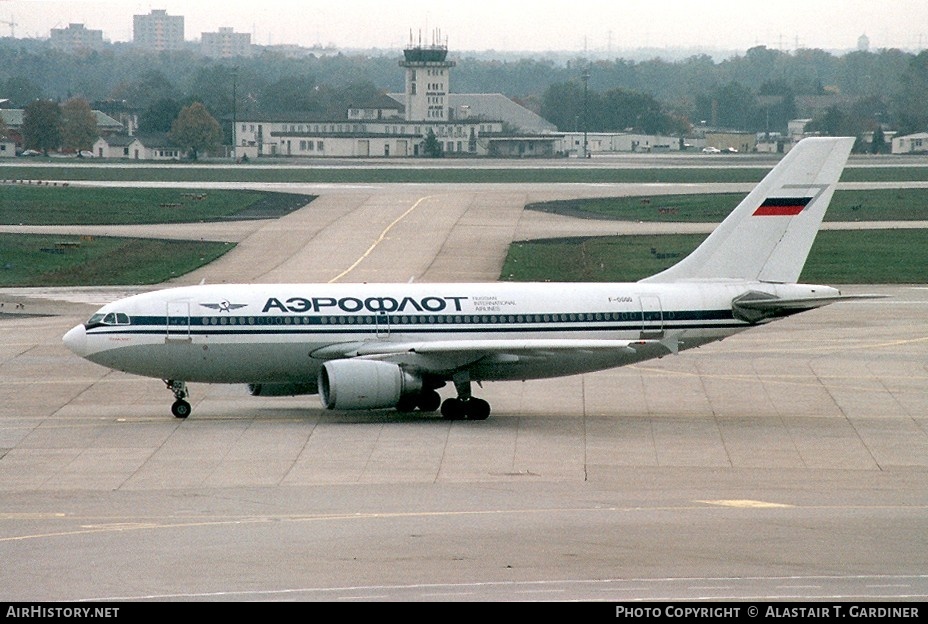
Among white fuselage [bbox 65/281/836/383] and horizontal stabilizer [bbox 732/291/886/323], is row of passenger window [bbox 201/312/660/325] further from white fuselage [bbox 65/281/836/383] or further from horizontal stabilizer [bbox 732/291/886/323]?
horizontal stabilizer [bbox 732/291/886/323]

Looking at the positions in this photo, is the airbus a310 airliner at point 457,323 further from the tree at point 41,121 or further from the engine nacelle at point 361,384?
the tree at point 41,121

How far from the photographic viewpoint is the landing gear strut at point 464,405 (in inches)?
1774

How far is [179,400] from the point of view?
149 ft

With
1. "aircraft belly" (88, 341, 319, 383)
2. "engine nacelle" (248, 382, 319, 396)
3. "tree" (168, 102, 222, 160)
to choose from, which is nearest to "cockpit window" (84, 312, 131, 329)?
"aircraft belly" (88, 341, 319, 383)

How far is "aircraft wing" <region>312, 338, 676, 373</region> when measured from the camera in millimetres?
43875

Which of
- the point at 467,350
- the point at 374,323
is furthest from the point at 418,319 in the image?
the point at 467,350

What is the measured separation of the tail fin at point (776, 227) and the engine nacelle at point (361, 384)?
31.5 ft

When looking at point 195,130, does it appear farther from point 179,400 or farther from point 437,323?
point 437,323

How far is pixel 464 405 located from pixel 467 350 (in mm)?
2064

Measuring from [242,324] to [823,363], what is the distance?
23.1 metres

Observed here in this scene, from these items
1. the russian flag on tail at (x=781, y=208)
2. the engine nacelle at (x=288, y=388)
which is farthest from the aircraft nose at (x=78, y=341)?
the russian flag on tail at (x=781, y=208)

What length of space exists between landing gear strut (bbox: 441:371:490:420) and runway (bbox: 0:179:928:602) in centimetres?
55

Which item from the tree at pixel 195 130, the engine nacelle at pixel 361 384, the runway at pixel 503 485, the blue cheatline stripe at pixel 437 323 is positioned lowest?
the runway at pixel 503 485
